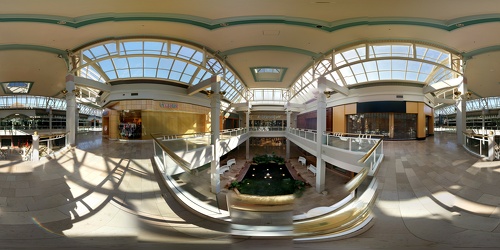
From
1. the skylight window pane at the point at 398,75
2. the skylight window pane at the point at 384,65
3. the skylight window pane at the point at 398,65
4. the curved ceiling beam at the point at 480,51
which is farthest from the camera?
the skylight window pane at the point at 398,75

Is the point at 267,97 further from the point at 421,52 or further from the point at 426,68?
the point at 421,52

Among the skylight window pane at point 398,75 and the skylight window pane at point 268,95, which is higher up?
the skylight window pane at point 268,95

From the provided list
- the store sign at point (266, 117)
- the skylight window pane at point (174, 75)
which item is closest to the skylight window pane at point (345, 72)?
the skylight window pane at point (174, 75)

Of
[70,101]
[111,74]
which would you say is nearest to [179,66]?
[111,74]

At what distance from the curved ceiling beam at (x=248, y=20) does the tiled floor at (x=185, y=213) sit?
3.63m

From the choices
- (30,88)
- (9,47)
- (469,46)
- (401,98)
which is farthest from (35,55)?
(401,98)

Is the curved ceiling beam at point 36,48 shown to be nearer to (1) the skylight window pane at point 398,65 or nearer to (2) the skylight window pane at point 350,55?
(2) the skylight window pane at point 350,55

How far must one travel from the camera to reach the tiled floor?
77.4 inches

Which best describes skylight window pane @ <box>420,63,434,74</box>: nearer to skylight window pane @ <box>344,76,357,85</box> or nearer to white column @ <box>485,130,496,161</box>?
skylight window pane @ <box>344,76,357,85</box>

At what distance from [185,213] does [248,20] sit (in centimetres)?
516

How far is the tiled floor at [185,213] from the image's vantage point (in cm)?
197

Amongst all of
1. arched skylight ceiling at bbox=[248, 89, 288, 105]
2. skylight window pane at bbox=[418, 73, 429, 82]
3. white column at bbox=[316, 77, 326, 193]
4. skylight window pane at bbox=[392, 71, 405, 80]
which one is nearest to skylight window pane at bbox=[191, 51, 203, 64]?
white column at bbox=[316, 77, 326, 193]

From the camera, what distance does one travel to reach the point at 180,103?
44.7ft

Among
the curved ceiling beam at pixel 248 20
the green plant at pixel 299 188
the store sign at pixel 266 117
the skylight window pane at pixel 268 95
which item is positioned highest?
the skylight window pane at pixel 268 95
